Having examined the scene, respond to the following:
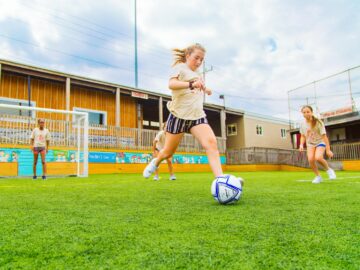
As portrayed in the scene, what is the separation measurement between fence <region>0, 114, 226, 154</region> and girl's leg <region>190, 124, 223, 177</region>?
10900 mm

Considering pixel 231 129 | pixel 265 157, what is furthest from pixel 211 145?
pixel 231 129

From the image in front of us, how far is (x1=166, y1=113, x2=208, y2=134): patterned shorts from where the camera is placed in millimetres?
3562

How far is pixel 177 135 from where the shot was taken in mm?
3725

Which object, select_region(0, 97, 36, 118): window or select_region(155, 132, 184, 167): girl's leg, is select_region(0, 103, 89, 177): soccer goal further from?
select_region(155, 132, 184, 167): girl's leg

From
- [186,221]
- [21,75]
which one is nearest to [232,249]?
[186,221]

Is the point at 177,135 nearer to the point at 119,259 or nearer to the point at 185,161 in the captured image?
the point at 119,259

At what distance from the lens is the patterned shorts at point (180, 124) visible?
356 centimetres

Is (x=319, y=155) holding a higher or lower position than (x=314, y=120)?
lower

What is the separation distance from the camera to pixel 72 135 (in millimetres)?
13648

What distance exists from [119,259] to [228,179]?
189cm

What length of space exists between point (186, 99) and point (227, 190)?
3.98 ft

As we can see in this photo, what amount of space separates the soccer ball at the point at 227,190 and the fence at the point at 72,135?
1144cm

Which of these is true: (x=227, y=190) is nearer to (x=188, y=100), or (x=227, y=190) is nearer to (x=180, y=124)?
(x=180, y=124)

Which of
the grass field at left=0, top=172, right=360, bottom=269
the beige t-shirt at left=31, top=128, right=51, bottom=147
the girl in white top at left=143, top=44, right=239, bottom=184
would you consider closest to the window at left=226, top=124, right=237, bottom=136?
the beige t-shirt at left=31, top=128, right=51, bottom=147
